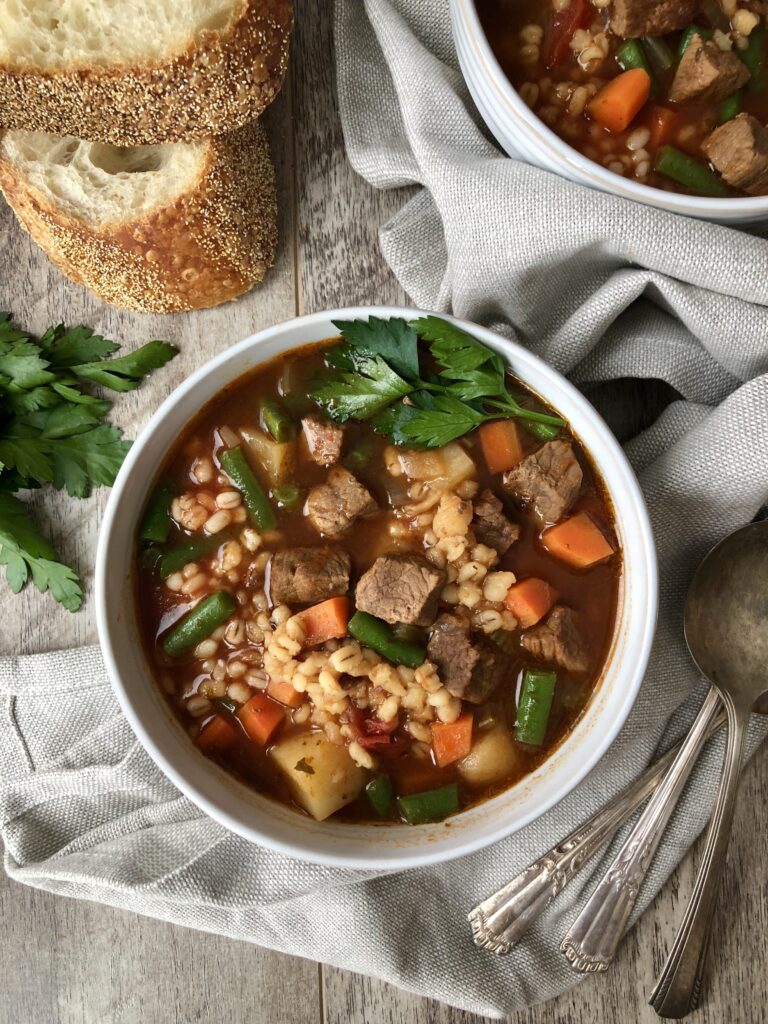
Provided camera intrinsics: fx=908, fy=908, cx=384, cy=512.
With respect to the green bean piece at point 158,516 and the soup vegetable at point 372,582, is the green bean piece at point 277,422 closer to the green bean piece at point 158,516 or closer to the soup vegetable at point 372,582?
the soup vegetable at point 372,582

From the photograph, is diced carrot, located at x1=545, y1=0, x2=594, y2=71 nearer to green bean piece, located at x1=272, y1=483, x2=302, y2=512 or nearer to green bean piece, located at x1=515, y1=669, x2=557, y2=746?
green bean piece, located at x1=272, y1=483, x2=302, y2=512

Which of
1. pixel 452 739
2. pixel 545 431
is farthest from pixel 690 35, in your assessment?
pixel 452 739

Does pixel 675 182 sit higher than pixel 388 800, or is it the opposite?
pixel 675 182

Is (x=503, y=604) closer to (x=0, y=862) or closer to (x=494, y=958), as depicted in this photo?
(x=494, y=958)

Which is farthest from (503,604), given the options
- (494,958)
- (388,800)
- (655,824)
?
(494,958)

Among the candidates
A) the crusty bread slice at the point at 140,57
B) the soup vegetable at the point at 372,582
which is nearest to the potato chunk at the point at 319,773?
the soup vegetable at the point at 372,582

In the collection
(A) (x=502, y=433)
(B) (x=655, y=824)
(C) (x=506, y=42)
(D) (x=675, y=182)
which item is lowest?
(B) (x=655, y=824)

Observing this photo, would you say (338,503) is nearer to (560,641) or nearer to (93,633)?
(560,641)
